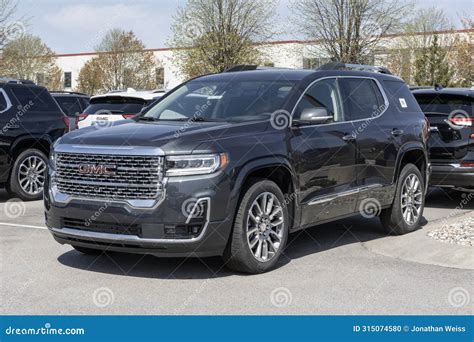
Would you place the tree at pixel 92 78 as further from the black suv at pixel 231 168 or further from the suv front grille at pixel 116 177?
the suv front grille at pixel 116 177

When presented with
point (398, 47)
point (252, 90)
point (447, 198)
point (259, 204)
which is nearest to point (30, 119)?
point (252, 90)

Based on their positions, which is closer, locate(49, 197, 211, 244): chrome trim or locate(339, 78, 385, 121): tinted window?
locate(49, 197, 211, 244): chrome trim

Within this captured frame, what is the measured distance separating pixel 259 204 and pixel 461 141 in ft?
16.2

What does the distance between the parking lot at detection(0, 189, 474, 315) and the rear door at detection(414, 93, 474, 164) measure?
2482 millimetres

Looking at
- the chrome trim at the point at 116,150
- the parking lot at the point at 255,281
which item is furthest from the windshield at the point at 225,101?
the parking lot at the point at 255,281

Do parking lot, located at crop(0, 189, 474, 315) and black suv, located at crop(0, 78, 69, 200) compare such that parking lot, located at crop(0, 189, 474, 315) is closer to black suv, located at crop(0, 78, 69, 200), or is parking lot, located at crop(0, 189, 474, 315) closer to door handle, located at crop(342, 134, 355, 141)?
door handle, located at crop(342, 134, 355, 141)

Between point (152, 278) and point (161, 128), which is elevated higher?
point (161, 128)

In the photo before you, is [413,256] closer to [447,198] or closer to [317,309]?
[317,309]

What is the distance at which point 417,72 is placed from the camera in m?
44.9

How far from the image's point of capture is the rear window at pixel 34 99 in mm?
10969

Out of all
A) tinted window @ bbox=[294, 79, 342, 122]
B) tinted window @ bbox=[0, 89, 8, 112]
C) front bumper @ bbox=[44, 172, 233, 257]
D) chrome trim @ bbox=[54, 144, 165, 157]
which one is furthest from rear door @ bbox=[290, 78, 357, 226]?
tinted window @ bbox=[0, 89, 8, 112]

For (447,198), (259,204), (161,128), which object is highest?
(161,128)

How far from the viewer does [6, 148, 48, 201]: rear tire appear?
10.7 metres

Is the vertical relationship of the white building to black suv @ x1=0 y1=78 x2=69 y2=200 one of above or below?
above
